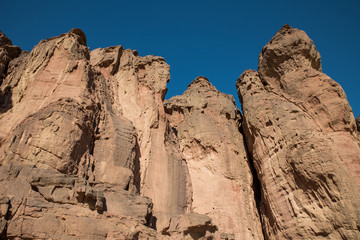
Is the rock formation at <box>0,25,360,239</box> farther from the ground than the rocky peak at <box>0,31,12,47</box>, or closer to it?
closer to it

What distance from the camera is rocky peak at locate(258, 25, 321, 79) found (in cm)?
1964

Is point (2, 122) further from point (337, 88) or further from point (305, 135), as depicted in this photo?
point (337, 88)

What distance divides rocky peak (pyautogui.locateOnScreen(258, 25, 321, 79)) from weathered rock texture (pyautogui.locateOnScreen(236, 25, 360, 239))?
0.06 metres

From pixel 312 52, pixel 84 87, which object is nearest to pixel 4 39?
pixel 84 87

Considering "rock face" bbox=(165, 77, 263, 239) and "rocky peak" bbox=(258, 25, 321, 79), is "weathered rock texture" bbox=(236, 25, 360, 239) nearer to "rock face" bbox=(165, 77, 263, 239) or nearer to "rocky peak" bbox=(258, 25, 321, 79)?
"rocky peak" bbox=(258, 25, 321, 79)

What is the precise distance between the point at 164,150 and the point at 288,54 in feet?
34.5

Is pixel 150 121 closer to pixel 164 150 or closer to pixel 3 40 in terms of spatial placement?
pixel 164 150

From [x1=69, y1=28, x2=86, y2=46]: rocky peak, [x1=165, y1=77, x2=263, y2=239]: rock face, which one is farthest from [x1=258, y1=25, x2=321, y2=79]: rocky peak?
[x1=69, y1=28, x2=86, y2=46]: rocky peak

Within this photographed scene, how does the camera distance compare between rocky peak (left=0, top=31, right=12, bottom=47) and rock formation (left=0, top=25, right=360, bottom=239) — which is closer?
rock formation (left=0, top=25, right=360, bottom=239)

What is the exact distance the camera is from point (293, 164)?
50.5 ft

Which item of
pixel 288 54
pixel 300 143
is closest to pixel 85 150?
pixel 300 143

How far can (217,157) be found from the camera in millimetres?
18797

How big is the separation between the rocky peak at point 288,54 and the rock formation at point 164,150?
78 mm

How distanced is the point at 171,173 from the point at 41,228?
27.4 ft
